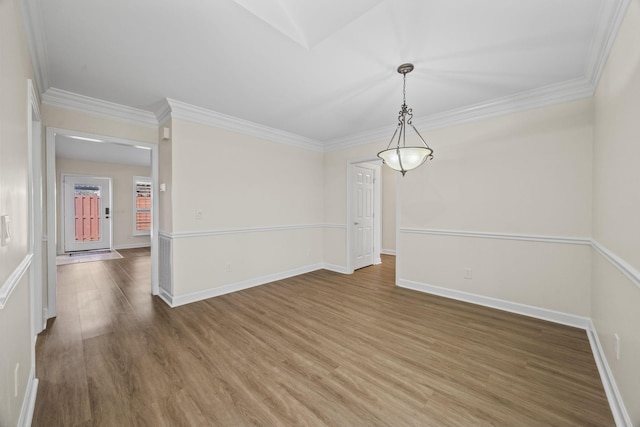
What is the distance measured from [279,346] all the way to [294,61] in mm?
2584

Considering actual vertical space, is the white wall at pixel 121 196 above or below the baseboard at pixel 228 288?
above

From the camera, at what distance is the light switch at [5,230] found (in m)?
1.12

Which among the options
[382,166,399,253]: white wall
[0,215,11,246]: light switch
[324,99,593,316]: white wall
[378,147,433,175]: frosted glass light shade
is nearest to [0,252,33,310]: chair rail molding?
[0,215,11,246]: light switch

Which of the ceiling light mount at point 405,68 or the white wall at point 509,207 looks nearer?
the ceiling light mount at point 405,68

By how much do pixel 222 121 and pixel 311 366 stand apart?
10.7ft

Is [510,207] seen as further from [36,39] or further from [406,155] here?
[36,39]

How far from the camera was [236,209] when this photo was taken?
386cm

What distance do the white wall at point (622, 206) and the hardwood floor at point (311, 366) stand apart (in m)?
0.36

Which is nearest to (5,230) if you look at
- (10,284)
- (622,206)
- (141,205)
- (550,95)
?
(10,284)

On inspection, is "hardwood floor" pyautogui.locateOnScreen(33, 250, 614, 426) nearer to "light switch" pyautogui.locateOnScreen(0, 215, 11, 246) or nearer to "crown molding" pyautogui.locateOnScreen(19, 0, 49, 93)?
"light switch" pyautogui.locateOnScreen(0, 215, 11, 246)

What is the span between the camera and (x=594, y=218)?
247 centimetres

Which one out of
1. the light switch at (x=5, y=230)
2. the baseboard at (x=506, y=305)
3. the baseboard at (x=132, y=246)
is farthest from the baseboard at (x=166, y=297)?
the baseboard at (x=132, y=246)

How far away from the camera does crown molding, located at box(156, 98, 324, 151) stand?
3.21 metres

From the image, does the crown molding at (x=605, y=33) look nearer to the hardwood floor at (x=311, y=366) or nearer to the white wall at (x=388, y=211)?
the hardwood floor at (x=311, y=366)
